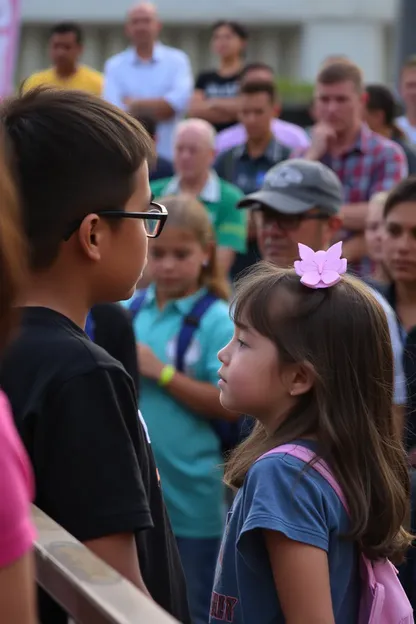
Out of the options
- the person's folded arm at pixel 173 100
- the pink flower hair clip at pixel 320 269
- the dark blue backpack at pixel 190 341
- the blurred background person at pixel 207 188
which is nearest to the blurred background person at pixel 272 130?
the person's folded arm at pixel 173 100

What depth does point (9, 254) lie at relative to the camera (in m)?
1.46

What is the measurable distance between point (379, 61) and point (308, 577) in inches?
946

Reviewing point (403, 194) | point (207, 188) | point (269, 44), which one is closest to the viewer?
point (403, 194)

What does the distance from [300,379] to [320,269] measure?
0.24 metres

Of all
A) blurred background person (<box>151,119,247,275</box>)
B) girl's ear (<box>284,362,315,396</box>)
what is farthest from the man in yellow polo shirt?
girl's ear (<box>284,362,315,396</box>)

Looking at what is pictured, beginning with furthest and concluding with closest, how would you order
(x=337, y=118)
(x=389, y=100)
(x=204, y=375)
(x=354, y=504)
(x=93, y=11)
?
(x=93, y=11) < (x=389, y=100) < (x=337, y=118) < (x=204, y=375) < (x=354, y=504)

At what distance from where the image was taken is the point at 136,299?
487 centimetres

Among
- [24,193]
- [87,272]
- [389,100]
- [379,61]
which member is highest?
[24,193]

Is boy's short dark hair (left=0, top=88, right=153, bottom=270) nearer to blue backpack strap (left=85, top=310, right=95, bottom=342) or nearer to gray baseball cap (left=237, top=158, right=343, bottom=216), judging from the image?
blue backpack strap (left=85, top=310, right=95, bottom=342)

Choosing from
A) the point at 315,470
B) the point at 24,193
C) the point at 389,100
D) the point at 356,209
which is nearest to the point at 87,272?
the point at 24,193

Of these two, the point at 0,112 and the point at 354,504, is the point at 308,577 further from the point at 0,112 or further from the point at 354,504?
the point at 0,112

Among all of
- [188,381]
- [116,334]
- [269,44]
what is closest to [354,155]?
[188,381]

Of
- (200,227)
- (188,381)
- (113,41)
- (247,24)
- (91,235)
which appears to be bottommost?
(113,41)

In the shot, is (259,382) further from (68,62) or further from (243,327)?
(68,62)
